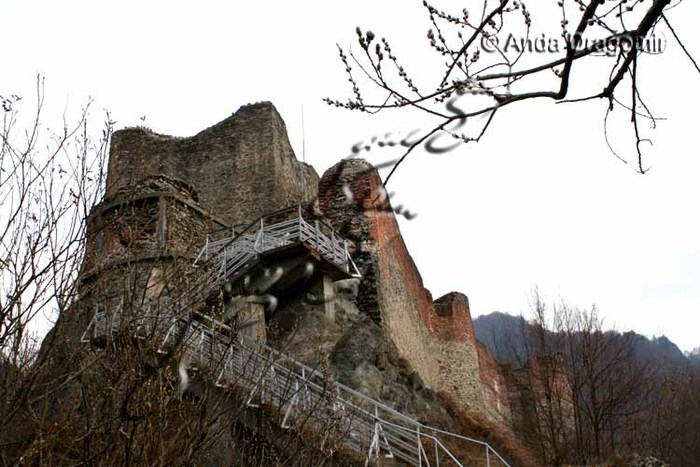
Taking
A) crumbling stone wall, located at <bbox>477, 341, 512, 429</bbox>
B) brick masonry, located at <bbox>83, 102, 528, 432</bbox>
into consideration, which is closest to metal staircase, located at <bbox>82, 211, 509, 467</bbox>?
brick masonry, located at <bbox>83, 102, 528, 432</bbox>

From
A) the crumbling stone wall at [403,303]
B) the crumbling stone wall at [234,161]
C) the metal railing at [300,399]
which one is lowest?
the metal railing at [300,399]

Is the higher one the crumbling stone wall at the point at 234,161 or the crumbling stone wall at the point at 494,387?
the crumbling stone wall at the point at 234,161

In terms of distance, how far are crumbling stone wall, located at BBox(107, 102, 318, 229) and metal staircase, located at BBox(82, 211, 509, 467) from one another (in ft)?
22.4

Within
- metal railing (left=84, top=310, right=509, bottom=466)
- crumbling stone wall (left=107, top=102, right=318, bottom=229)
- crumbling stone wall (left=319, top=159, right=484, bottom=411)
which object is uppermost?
crumbling stone wall (left=107, top=102, right=318, bottom=229)

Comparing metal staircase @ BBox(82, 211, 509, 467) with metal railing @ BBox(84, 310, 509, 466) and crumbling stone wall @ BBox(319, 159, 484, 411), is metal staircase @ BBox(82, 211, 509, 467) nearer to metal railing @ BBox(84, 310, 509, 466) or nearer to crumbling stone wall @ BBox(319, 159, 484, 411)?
metal railing @ BBox(84, 310, 509, 466)

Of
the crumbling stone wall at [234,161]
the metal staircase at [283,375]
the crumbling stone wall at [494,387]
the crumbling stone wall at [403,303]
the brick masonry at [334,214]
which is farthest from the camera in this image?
the crumbling stone wall at [494,387]

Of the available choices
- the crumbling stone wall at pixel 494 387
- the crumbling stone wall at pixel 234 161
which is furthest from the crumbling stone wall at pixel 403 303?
the crumbling stone wall at pixel 234 161

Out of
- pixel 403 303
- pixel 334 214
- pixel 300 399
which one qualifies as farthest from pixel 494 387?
pixel 300 399

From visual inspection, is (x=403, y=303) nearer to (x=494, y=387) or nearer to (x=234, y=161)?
(x=234, y=161)

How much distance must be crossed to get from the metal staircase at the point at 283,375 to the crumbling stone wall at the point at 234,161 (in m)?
6.83

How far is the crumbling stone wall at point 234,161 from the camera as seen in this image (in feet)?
69.7

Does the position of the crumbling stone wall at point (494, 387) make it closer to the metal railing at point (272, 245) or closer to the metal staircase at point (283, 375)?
the metal staircase at point (283, 375)

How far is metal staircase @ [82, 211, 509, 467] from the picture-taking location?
692 centimetres

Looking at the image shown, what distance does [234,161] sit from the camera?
71.8 feet
